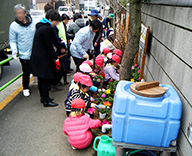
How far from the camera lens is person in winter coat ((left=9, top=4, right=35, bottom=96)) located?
4.10 meters

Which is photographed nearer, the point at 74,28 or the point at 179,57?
the point at 179,57

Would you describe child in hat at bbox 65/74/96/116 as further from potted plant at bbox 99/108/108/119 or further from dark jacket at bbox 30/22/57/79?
dark jacket at bbox 30/22/57/79

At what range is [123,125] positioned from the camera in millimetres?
1990

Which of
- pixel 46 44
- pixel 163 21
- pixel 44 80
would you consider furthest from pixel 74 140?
pixel 163 21

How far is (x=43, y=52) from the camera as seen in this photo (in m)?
3.87

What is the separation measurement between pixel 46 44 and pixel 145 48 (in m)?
2.17

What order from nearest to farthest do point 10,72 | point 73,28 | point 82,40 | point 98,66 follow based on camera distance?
point 82,40 → point 98,66 → point 73,28 → point 10,72

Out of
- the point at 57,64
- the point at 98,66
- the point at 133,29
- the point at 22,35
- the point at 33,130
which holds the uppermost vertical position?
the point at 133,29

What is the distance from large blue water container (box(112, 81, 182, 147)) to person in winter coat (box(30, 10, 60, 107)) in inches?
92.7

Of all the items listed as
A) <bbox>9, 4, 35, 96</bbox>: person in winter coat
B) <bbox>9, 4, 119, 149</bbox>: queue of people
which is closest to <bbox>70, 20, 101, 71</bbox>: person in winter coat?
<bbox>9, 4, 119, 149</bbox>: queue of people

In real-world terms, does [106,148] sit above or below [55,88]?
above

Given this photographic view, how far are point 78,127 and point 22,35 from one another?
8.86 feet

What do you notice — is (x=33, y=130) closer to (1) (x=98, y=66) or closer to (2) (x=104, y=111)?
(2) (x=104, y=111)

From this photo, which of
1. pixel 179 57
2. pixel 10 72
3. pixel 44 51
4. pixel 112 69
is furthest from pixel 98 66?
pixel 10 72
